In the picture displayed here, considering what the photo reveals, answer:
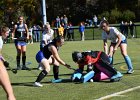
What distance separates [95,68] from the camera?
13258 millimetres

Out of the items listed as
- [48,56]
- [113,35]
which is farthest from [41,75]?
[113,35]

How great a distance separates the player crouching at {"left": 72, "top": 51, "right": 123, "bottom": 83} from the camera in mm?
12914

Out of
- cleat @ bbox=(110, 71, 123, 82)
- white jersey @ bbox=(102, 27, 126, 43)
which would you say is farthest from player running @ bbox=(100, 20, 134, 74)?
cleat @ bbox=(110, 71, 123, 82)

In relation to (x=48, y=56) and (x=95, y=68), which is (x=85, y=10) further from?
(x=48, y=56)

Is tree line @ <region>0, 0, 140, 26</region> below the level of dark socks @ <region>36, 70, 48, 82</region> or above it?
below

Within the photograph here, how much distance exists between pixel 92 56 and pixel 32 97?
2735 millimetres

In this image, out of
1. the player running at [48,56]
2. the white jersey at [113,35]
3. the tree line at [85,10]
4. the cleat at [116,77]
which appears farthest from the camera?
the tree line at [85,10]

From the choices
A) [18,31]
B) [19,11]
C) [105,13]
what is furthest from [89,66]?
[105,13]

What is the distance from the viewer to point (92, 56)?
1302 cm

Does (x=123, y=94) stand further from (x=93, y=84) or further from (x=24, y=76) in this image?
→ (x=24, y=76)

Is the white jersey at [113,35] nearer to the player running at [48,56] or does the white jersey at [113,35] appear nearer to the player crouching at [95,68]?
the player crouching at [95,68]

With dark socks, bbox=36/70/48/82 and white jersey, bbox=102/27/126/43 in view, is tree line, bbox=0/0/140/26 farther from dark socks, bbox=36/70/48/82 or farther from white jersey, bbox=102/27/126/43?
dark socks, bbox=36/70/48/82

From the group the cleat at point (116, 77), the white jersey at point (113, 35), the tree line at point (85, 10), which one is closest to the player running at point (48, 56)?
the cleat at point (116, 77)

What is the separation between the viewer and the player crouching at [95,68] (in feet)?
42.4
